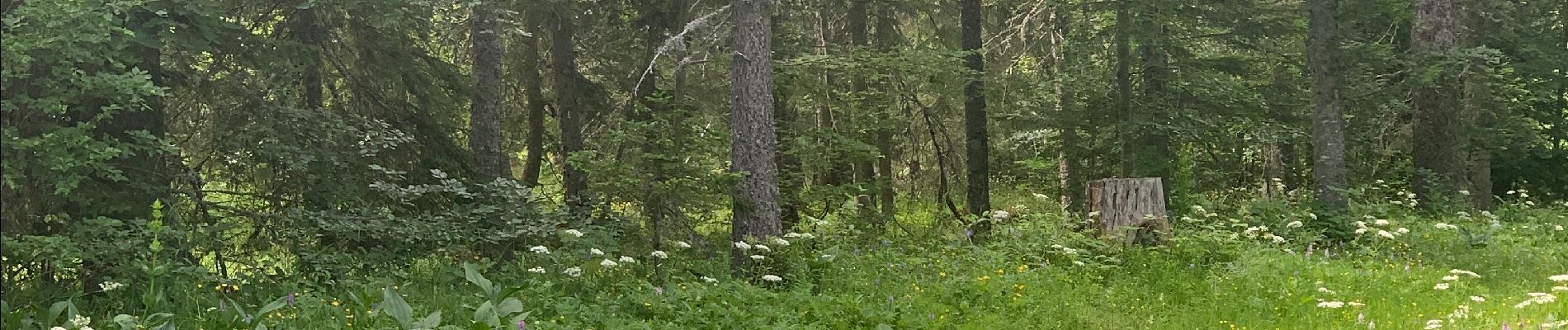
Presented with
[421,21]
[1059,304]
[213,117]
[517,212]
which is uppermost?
[421,21]

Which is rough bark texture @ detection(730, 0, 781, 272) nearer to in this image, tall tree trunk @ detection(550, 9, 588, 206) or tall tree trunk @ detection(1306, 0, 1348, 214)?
tall tree trunk @ detection(550, 9, 588, 206)

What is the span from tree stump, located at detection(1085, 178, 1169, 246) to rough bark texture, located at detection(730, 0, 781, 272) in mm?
3179

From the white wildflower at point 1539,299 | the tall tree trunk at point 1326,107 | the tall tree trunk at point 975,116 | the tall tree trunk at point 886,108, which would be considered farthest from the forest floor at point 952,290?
the tall tree trunk at point 975,116

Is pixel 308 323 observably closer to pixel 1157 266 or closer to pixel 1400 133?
pixel 1157 266

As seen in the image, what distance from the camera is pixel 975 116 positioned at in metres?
13.9

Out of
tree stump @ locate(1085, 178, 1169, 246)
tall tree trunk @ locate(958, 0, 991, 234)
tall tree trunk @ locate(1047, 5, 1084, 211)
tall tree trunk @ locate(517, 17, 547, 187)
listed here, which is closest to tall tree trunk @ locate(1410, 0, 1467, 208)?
tall tree trunk @ locate(1047, 5, 1084, 211)

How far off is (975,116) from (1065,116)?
1492mm

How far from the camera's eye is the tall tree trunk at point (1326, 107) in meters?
11.9

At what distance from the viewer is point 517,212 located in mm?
8852

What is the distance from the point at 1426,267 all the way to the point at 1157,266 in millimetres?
2250

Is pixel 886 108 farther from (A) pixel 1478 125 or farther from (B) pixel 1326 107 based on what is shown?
(A) pixel 1478 125

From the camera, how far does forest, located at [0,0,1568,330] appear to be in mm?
6555

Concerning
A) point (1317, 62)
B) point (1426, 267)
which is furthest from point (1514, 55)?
point (1426, 267)

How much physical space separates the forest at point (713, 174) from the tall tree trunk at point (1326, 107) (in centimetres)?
4
